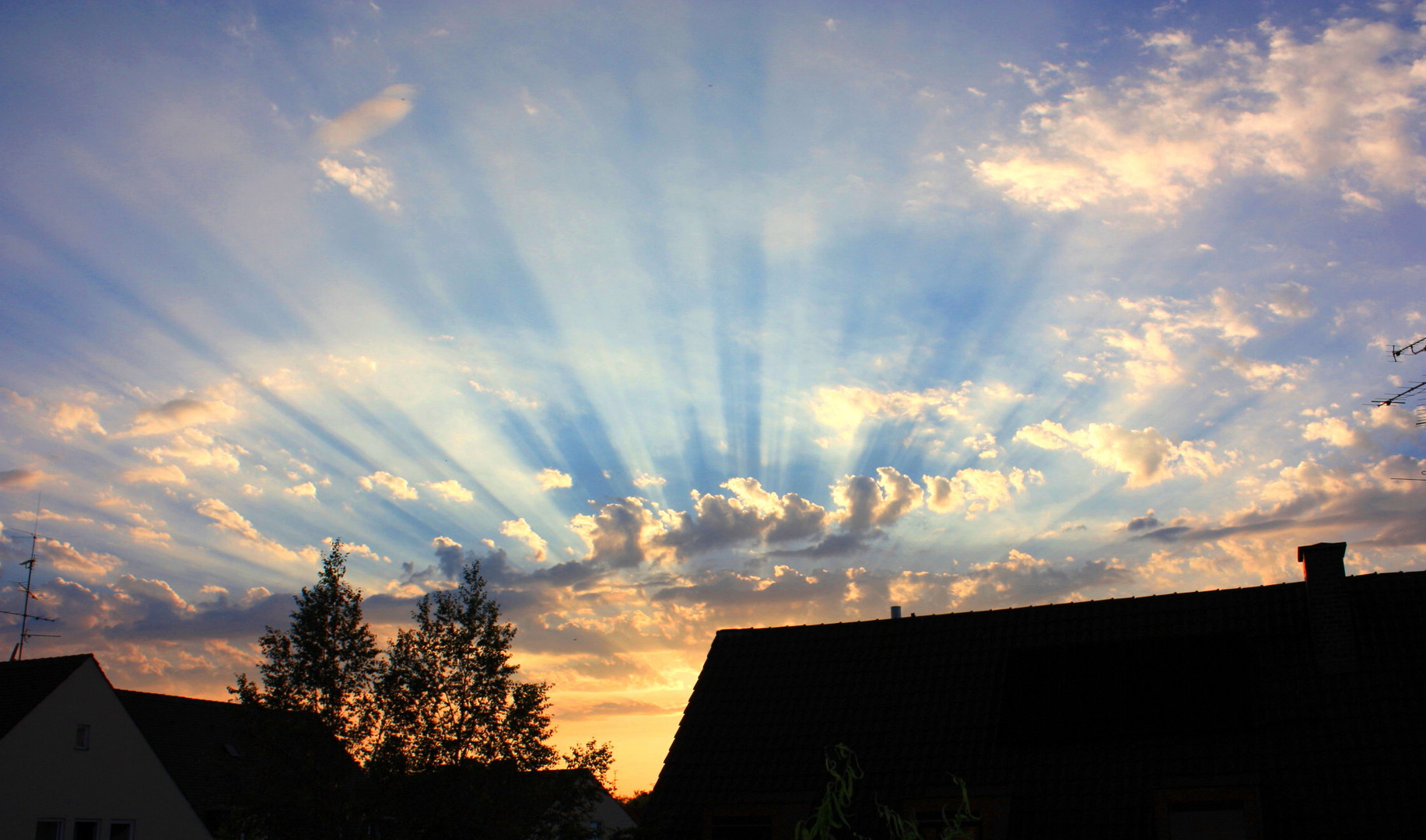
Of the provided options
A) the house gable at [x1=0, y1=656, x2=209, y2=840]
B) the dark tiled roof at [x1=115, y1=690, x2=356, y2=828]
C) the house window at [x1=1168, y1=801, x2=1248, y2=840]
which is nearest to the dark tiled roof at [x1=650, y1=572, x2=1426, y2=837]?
the house window at [x1=1168, y1=801, x2=1248, y2=840]

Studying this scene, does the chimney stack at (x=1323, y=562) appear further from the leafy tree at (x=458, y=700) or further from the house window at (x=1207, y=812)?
the leafy tree at (x=458, y=700)

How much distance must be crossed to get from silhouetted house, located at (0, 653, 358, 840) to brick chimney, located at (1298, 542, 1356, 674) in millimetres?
24318

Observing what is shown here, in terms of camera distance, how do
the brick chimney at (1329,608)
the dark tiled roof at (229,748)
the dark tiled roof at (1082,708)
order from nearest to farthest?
1. the dark tiled roof at (1082,708)
2. the brick chimney at (1329,608)
3. the dark tiled roof at (229,748)

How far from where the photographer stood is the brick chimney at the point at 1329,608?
2114 cm

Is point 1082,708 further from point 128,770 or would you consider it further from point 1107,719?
→ point 128,770

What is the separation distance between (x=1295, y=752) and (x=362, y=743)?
24571 mm

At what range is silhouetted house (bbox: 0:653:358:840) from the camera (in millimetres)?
26656

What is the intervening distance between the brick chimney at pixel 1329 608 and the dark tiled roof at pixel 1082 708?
22cm

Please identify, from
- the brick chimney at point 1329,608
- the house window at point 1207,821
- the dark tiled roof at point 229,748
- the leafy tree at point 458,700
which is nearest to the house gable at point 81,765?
the dark tiled roof at point 229,748

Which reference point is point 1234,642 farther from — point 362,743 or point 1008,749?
point 362,743

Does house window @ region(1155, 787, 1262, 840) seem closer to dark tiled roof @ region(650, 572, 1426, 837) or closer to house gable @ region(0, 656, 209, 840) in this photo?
dark tiled roof @ region(650, 572, 1426, 837)

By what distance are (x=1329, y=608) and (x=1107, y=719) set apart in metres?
5.49

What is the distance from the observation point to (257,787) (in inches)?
1083

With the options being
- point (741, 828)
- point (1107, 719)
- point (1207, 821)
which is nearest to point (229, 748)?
point (741, 828)
